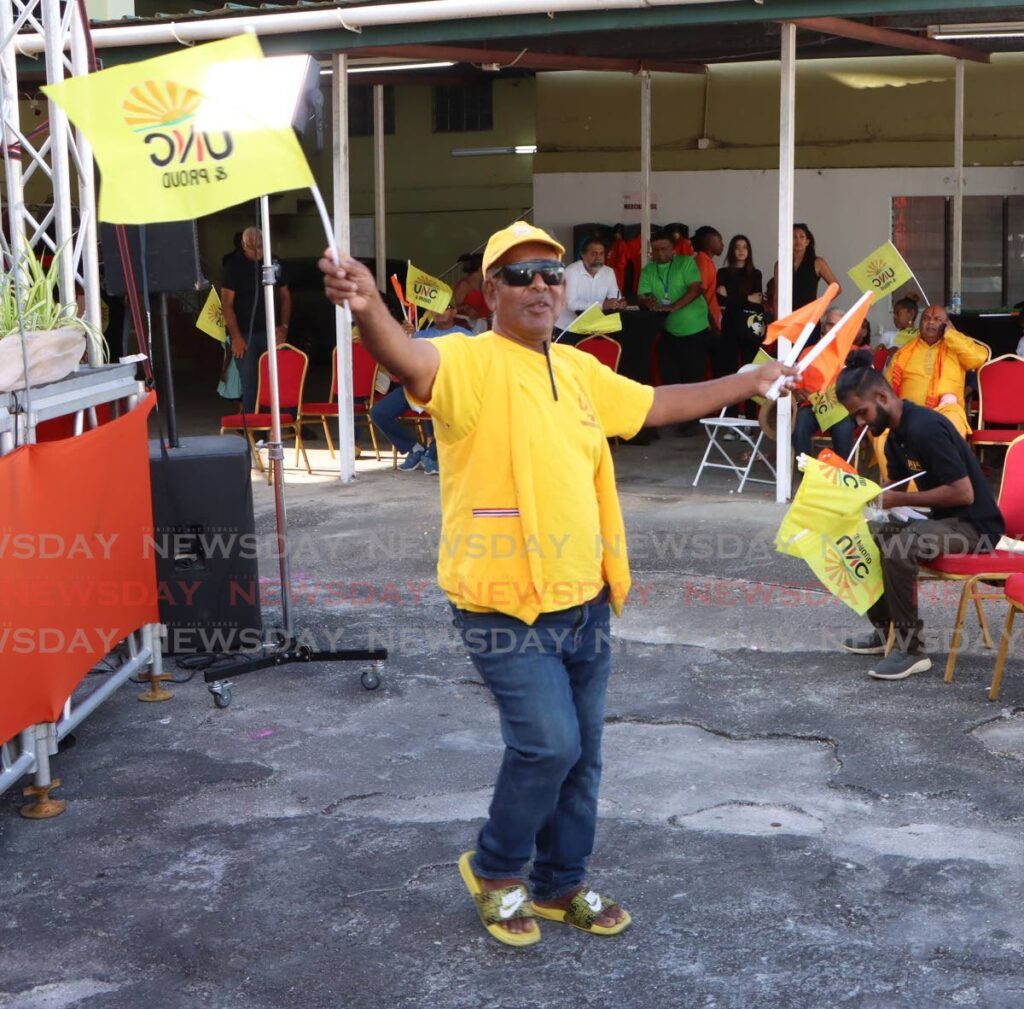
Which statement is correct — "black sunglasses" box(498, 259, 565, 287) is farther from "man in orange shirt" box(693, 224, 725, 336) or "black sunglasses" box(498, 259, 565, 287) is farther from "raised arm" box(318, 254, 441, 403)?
"man in orange shirt" box(693, 224, 725, 336)

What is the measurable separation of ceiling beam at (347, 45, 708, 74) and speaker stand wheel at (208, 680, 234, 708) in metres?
5.99

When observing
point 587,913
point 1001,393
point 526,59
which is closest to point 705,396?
point 587,913

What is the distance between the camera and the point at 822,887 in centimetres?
433

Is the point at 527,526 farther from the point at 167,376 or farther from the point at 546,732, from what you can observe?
the point at 167,376

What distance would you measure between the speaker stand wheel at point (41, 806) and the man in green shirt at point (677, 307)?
29.2ft

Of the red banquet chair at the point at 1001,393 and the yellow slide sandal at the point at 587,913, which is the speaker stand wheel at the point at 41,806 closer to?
the yellow slide sandal at the point at 587,913

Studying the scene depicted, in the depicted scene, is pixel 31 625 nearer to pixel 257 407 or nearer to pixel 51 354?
pixel 51 354

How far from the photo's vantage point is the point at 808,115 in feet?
57.0

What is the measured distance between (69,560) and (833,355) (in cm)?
276

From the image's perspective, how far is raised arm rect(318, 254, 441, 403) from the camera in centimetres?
333

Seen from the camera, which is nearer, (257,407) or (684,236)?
(257,407)

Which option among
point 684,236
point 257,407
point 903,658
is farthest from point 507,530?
point 684,236

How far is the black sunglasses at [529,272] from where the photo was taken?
3.74 meters

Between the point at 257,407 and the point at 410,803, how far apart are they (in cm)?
682
